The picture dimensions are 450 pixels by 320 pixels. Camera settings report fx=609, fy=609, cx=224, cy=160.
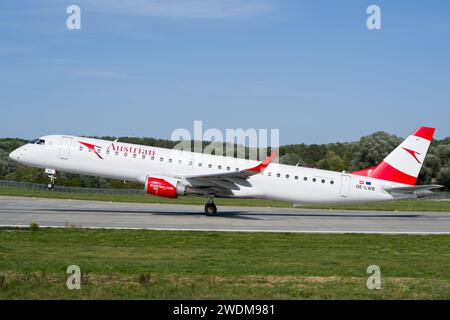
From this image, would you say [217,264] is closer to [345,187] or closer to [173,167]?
[173,167]

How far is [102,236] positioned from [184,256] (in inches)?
246

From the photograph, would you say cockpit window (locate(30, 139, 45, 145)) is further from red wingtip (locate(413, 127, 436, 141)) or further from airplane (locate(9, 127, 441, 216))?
red wingtip (locate(413, 127, 436, 141))

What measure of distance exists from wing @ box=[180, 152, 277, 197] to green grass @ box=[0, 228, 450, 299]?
7.70m

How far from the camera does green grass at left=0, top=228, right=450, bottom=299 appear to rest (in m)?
13.3

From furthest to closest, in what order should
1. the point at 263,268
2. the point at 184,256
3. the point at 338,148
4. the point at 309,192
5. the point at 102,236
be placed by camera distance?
the point at 338,148
the point at 309,192
the point at 102,236
the point at 184,256
the point at 263,268

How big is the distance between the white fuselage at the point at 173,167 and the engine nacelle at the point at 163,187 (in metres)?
1.18

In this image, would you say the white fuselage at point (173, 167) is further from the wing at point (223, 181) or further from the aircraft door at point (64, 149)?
the wing at point (223, 181)

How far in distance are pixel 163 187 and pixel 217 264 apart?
55.4ft

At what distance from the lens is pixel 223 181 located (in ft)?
117

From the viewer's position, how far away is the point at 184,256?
1989 centimetres

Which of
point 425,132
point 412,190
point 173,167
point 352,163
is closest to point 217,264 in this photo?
point 173,167

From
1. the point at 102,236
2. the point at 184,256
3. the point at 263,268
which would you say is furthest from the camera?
the point at 102,236
